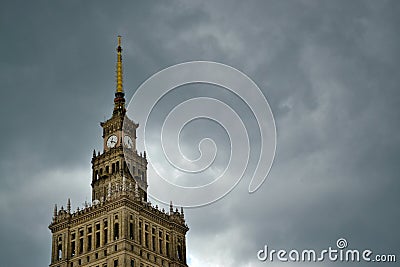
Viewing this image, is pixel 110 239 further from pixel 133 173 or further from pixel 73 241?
pixel 133 173

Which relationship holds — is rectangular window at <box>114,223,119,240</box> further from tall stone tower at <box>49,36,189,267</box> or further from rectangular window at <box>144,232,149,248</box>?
rectangular window at <box>144,232,149,248</box>

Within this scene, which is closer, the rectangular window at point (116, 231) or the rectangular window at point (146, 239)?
the rectangular window at point (116, 231)

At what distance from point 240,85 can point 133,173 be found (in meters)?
54.6

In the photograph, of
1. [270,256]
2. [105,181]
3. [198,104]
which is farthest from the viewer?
[105,181]

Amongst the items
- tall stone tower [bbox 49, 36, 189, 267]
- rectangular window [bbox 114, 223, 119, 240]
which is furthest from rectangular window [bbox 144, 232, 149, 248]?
rectangular window [bbox 114, 223, 119, 240]

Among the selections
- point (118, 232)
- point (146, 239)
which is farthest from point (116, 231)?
point (146, 239)

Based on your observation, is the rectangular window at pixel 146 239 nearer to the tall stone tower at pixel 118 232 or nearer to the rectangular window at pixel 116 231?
the tall stone tower at pixel 118 232

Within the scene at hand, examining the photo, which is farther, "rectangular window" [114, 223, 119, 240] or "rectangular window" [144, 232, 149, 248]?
"rectangular window" [144, 232, 149, 248]

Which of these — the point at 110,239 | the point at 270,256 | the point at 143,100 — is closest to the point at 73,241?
the point at 110,239

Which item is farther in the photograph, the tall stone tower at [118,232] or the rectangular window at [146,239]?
the rectangular window at [146,239]

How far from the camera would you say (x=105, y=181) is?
19888 cm

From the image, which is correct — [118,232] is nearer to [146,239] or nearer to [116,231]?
[116,231]

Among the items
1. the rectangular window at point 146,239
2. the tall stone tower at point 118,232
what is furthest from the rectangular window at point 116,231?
the rectangular window at point 146,239

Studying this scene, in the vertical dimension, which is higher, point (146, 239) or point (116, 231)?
point (116, 231)
